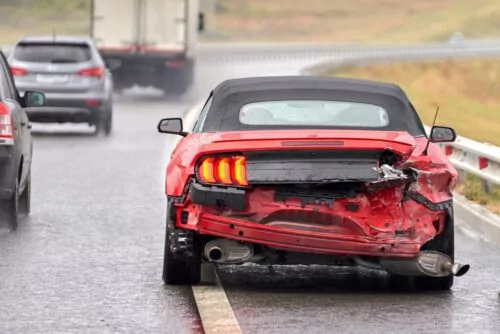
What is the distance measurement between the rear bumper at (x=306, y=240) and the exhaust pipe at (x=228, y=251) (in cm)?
17

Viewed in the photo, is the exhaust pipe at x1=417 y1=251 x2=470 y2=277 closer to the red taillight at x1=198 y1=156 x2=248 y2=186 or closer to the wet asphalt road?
the wet asphalt road

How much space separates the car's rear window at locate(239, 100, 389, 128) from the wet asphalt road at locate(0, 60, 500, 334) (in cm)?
105

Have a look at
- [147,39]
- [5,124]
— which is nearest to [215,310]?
[5,124]

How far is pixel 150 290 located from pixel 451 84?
51871 millimetres

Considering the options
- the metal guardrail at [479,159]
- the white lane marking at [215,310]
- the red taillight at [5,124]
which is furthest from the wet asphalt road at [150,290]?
the metal guardrail at [479,159]

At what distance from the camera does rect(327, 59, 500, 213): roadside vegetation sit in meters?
37.3

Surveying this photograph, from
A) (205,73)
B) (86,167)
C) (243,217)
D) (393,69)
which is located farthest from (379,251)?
(393,69)

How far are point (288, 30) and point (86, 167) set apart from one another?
87.7m

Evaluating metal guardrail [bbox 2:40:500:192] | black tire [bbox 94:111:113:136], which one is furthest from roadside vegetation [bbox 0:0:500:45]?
black tire [bbox 94:111:113:136]

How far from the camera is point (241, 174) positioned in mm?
9539

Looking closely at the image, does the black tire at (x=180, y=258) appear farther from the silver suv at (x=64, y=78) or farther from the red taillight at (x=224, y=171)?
the silver suv at (x=64, y=78)

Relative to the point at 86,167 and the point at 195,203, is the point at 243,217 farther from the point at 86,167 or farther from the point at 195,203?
the point at 86,167

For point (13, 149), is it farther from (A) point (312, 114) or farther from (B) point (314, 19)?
(B) point (314, 19)

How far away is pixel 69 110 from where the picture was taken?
26.5 metres
